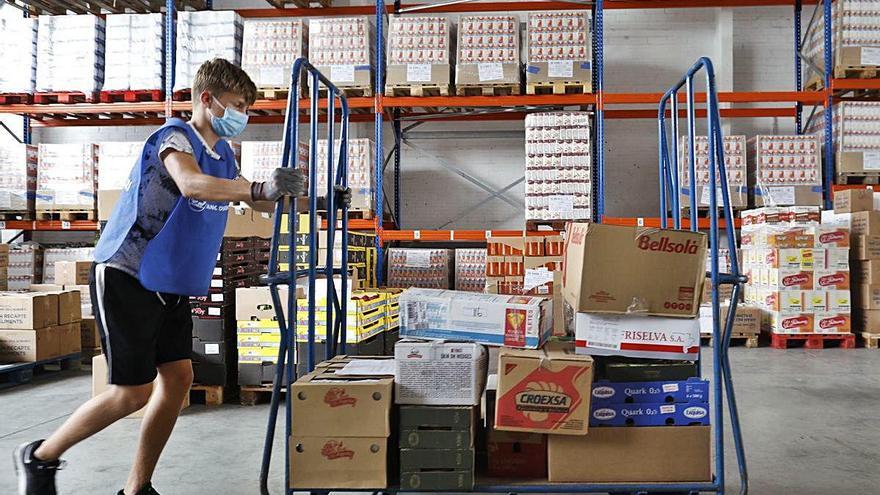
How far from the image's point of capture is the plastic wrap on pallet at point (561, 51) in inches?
361

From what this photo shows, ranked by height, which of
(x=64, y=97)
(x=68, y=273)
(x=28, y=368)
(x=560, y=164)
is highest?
(x=64, y=97)

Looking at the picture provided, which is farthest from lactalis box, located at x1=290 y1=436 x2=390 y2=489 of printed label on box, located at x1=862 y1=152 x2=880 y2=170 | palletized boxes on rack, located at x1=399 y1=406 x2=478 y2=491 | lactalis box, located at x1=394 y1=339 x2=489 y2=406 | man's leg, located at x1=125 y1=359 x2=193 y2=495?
printed label on box, located at x1=862 y1=152 x2=880 y2=170

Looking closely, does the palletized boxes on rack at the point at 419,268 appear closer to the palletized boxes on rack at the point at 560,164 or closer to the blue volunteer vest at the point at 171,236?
the palletized boxes on rack at the point at 560,164

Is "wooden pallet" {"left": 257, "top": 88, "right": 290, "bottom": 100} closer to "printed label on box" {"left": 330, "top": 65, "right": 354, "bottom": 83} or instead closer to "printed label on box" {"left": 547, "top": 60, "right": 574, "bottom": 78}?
"printed label on box" {"left": 330, "top": 65, "right": 354, "bottom": 83}

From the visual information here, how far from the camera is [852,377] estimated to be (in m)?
6.73

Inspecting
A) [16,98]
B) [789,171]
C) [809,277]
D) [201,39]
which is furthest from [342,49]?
[809,277]

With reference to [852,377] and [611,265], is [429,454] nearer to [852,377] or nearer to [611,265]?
[611,265]

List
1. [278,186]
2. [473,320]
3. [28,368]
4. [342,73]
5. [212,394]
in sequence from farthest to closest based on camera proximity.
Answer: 1. [342,73]
2. [28,368]
3. [212,394]
4. [473,320]
5. [278,186]

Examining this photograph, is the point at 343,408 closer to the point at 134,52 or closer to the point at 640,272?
the point at 640,272

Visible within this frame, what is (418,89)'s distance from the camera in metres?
9.38

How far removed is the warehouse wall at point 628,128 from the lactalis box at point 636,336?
26.9ft

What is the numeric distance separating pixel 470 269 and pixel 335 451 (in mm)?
7100

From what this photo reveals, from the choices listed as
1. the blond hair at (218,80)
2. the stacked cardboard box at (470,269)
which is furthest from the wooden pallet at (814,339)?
the blond hair at (218,80)

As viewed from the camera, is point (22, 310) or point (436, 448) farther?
point (22, 310)
